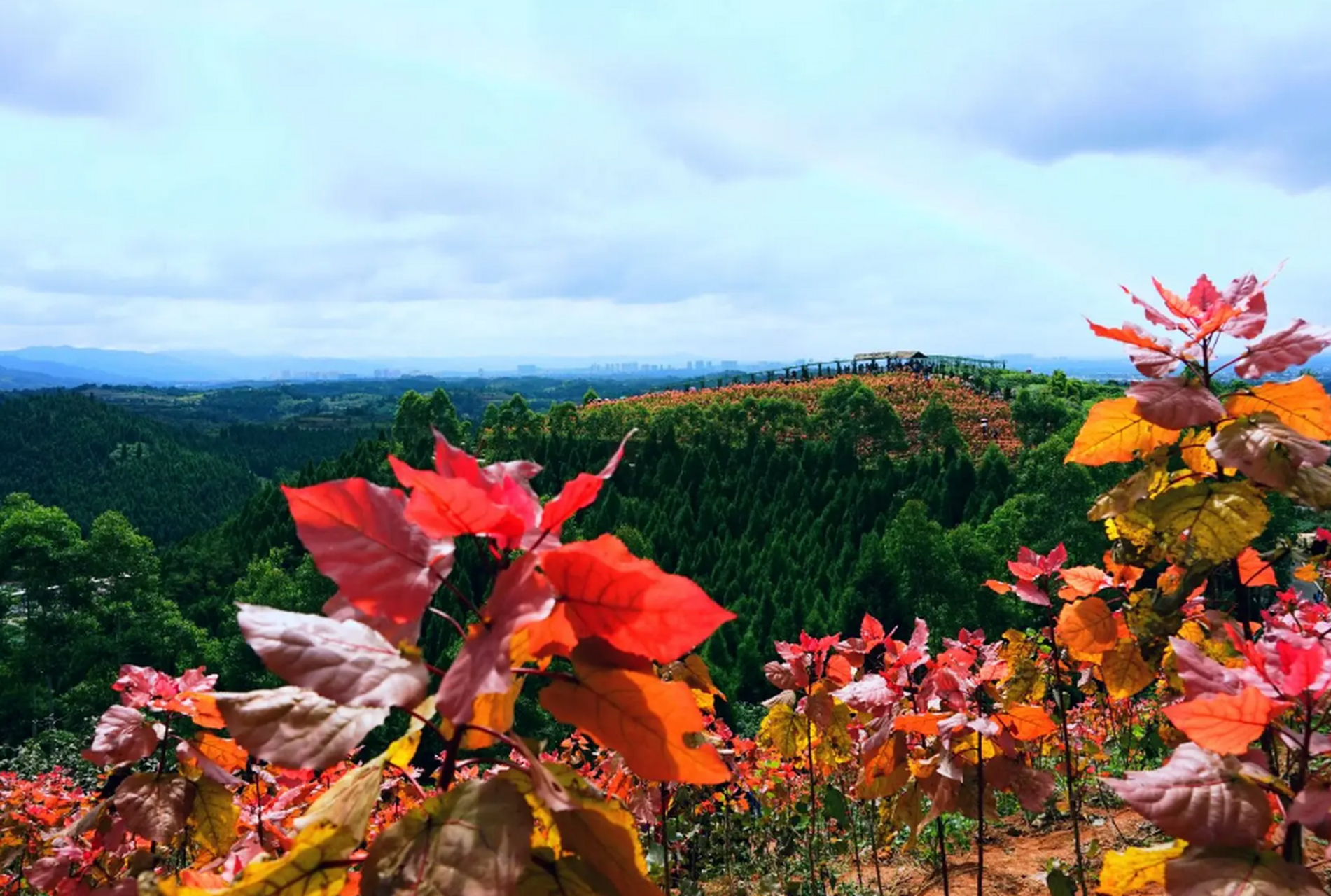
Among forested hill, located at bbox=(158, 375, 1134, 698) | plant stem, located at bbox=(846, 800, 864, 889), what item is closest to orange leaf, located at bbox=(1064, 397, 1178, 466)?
plant stem, located at bbox=(846, 800, 864, 889)

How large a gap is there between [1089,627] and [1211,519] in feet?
2.04

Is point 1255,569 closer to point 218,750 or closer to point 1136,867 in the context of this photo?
point 1136,867

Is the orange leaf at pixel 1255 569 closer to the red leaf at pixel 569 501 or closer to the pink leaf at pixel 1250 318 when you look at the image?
the pink leaf at pixel 1250 318

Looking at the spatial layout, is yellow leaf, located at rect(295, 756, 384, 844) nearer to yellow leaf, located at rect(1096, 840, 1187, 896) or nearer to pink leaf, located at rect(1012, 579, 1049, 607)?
yellow leaf, located at rect(1096, 840, 1187, 896)

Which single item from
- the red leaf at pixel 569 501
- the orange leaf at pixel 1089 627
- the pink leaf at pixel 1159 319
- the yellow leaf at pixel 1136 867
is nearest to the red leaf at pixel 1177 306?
the pink leaf at pixel 1159 319

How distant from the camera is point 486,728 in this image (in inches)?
36.0

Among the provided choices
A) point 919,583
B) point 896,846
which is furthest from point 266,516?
point 896,846

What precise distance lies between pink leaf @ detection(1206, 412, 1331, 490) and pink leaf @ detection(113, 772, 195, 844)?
7.91ft

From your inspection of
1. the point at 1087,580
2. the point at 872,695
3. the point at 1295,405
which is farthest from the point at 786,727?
the point at 1295,405

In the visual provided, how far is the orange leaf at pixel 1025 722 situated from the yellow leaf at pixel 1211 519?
0.93 metres

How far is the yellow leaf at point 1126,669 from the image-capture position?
6.81ft

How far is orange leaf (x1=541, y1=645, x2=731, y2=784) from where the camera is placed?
0.90 metres

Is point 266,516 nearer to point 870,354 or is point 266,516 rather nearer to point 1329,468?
point 870,354

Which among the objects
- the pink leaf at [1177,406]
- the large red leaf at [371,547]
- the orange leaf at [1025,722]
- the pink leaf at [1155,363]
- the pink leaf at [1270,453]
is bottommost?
the orange leaf at [1025,722]
